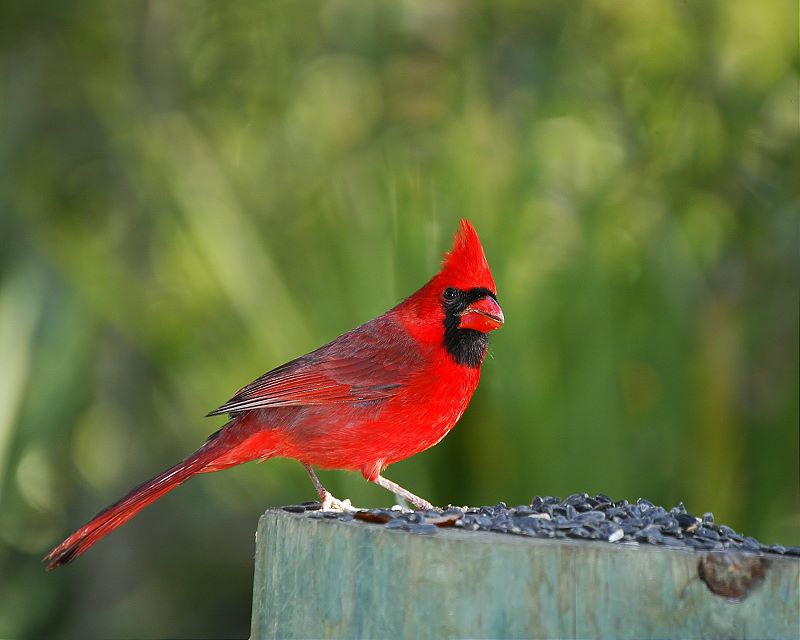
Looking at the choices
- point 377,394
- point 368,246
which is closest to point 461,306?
point 377,394

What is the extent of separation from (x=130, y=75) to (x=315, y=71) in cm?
143

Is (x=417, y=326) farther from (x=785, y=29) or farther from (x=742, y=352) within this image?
(x=785, y=29)

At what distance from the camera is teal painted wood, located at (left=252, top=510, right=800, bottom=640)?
183 cm

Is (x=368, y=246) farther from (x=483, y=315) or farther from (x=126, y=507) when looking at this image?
(x=126, y=507)

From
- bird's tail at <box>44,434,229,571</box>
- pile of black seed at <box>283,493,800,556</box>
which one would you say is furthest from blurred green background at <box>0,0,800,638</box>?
pile of black seed at <box>283,493,800,556</box>

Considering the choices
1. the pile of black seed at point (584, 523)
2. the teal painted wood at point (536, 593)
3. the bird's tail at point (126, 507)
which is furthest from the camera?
the bird's tail at point (126, 507)

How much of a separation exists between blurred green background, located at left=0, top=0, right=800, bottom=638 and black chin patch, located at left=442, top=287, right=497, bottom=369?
0.42 metres

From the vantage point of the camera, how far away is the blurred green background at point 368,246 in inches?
163

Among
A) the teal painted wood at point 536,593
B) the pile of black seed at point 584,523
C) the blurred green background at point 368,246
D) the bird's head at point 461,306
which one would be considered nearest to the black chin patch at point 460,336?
the bird's head at point 461,306

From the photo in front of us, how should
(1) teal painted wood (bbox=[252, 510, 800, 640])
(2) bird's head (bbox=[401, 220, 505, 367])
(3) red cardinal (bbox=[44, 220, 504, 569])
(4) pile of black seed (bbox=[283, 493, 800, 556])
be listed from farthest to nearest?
(2) bird's head (bbox=[401, 220, 505, 367]) < (3) red cardinal (bbox=[44, 220, 504, 569]) < (4) pile of black seed (bbox=[283, 493, 800, 556]) < (1) teal painted wood (bbox=[252, 510, 800, 640])

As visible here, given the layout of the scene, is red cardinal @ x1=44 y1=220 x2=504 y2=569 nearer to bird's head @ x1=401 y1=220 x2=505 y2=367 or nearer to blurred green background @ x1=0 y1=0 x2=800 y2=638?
bird's head @ x1=401 y1=220 x2=505 y2=367

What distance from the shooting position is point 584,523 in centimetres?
229

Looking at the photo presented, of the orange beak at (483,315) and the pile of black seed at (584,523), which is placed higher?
the orange beak at (483,315)

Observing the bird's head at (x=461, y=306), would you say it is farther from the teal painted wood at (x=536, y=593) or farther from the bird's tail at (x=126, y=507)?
the teal painted wood at (x=536, y=593)
